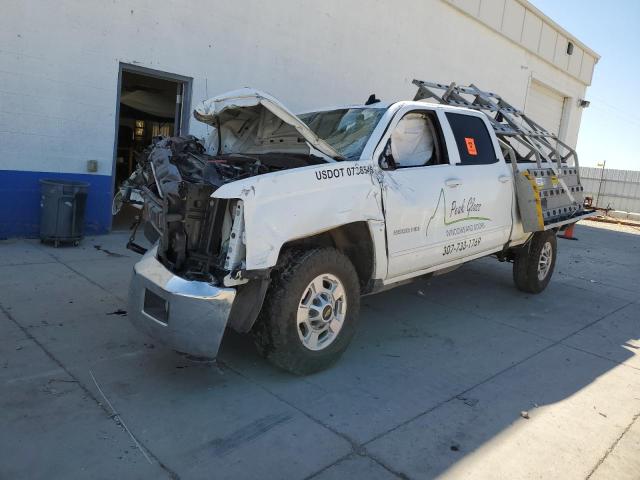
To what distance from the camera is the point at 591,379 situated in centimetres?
442

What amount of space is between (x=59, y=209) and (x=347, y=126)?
446 cm

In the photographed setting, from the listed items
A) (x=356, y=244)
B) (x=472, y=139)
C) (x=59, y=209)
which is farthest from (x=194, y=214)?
(x=59, y=209)

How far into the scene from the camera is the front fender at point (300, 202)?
3342 millimetres

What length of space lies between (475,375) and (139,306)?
8.70ft

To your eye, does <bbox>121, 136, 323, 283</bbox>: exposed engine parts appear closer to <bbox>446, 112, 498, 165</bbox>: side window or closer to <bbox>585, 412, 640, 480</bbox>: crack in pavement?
<bbox>446, 112, 498, 165</bbox>: side window

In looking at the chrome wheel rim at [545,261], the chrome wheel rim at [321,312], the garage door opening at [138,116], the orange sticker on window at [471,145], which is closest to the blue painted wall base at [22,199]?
the garage door opening at [138,116]

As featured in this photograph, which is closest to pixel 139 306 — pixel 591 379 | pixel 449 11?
pixel 591 379

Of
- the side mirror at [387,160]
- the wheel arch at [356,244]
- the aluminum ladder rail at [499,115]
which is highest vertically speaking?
the aluminum ladder rail at [499,115]

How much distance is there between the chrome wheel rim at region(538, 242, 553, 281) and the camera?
680 cm

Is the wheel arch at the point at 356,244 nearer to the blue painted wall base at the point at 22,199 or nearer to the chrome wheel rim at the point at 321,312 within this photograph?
the chrome wheel rim at the point at 321,312

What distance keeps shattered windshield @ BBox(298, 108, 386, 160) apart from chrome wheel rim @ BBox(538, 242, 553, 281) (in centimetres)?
328

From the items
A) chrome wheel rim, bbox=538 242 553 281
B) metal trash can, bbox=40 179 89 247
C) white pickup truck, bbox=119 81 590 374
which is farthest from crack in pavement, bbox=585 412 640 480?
metal trash can, bbox=40 179 89 247

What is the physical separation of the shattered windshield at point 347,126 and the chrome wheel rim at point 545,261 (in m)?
3.28

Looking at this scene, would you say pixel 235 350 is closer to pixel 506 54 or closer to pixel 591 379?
pixel 591 379
